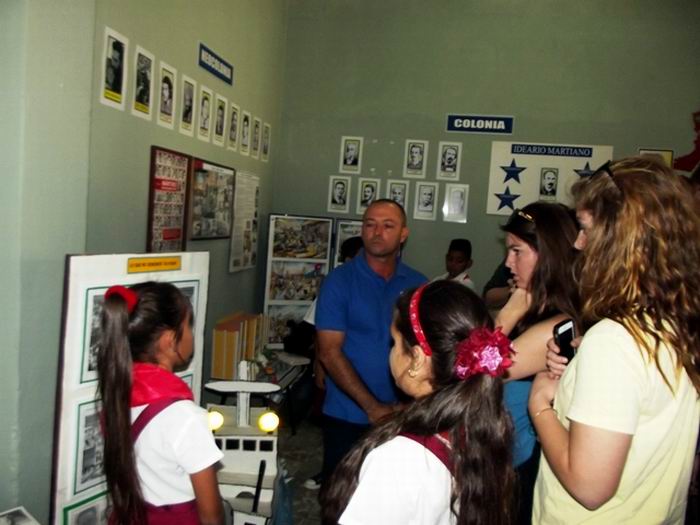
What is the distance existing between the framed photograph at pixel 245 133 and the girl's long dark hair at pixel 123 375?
8.88ft

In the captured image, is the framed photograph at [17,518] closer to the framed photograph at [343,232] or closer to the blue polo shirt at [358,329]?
the blue polo shirt at [358,329]

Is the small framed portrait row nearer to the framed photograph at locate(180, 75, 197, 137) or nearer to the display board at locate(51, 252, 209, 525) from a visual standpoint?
the framed photograph at locate(180, 75, 197, 137)

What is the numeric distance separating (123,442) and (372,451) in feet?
2.29

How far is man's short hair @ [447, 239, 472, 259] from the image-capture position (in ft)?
15.5

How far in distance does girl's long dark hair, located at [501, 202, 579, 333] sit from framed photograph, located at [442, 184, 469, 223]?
11.3 feet

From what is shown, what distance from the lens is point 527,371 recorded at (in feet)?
4.53

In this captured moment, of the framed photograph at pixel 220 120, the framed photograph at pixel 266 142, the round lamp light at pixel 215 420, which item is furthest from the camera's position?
the framed photograph at pixel 266 142

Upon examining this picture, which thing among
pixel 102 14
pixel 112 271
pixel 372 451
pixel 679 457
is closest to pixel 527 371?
pixel 679 457

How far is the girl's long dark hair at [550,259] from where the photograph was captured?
1.44 meters

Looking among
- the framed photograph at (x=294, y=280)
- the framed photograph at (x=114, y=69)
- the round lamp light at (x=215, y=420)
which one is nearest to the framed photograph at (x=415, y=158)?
the framed photograph at (x=294, y=280)

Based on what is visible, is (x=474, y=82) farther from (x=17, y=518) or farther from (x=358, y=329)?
(x=17, y=518)

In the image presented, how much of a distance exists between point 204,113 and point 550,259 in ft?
8.09

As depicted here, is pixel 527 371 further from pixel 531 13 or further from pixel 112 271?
pixel 531 13

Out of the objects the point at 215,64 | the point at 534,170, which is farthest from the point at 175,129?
the point at 534,170
